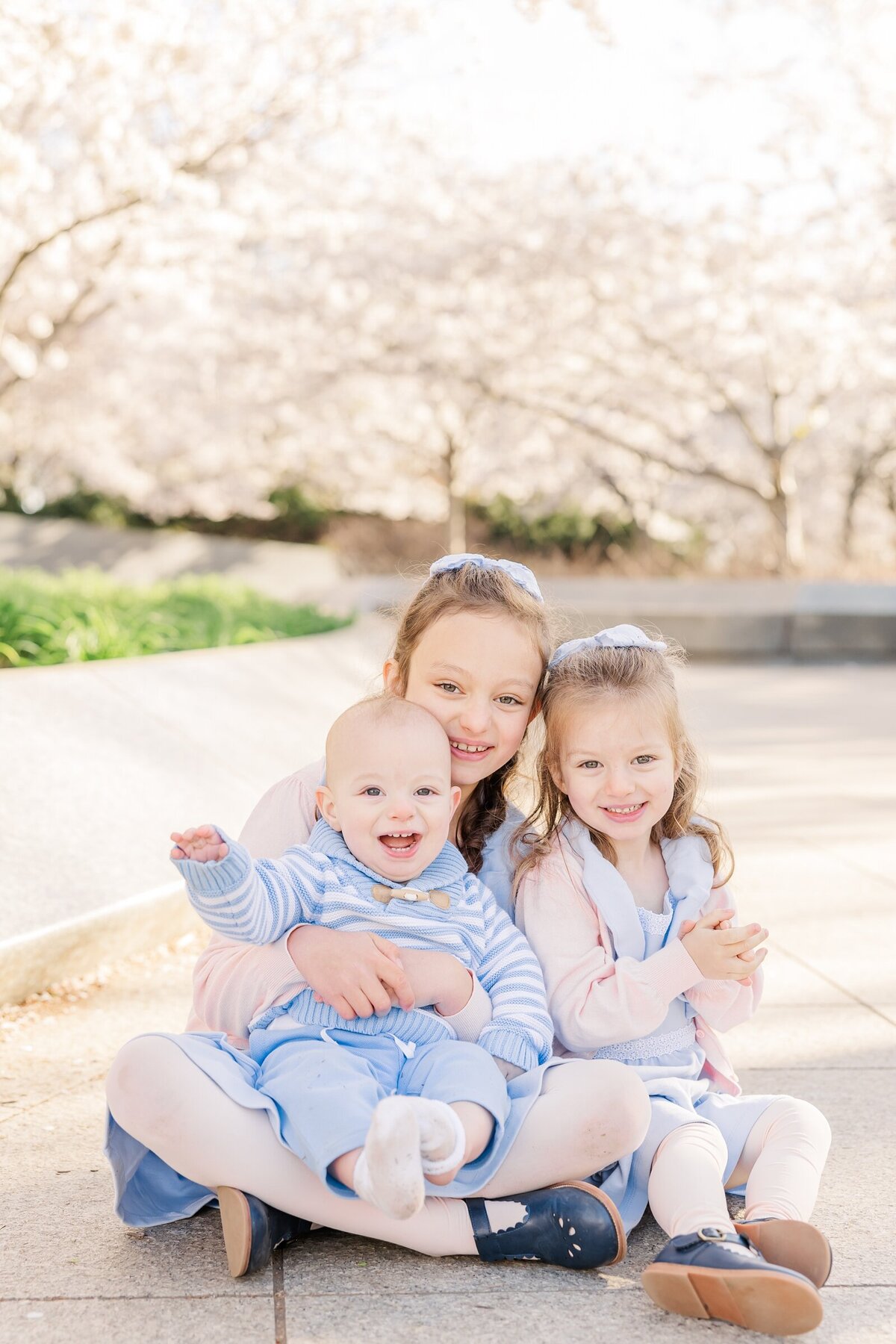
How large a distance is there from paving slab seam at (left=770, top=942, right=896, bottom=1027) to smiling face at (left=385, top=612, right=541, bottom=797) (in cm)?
139

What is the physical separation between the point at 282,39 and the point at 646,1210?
10652mm

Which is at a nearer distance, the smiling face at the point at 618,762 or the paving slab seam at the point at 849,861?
the smiling face at the point at 618,762

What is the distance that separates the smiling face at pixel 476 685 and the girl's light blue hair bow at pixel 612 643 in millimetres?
56

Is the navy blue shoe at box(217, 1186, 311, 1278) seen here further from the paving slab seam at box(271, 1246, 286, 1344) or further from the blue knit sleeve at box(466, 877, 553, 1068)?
the blue knit sleeve at box(466, 877, 553, 1068)

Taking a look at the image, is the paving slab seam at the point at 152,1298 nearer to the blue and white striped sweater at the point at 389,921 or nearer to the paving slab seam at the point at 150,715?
the blue and white striped sweater at the point at 389,921

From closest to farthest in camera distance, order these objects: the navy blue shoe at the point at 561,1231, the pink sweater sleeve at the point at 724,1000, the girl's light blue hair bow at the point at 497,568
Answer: the navy blue shoe at the point at 561,1231 → the pink sweater sleeve at the point at 724,1000 → the girl's light blue hair bow at the point at 497,568

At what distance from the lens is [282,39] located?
10.9 m

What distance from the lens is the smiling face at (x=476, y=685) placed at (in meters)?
2.47

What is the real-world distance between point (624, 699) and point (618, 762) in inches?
4.6

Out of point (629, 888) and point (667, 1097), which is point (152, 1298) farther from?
point (629, 888)

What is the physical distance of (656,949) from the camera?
2.41 m

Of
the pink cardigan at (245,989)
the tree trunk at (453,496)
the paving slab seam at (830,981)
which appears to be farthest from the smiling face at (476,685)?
the tree trunk at (453,496)

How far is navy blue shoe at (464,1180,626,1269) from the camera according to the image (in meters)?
1.99

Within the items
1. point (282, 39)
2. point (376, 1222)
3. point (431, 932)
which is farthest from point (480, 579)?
point (282, 39)
